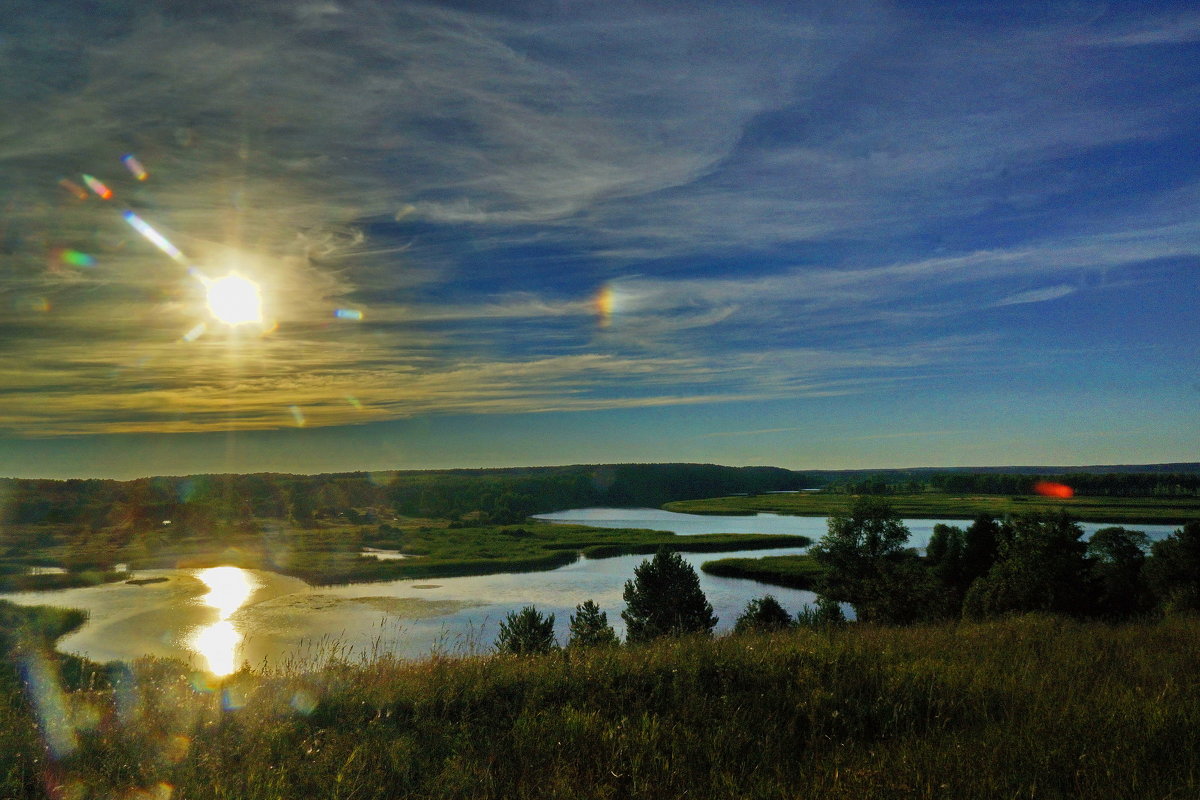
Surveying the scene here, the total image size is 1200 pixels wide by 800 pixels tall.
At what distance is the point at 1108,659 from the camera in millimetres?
6809

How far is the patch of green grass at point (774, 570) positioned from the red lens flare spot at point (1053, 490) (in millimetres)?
87123

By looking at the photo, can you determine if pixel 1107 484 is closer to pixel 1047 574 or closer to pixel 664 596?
pixel 1047 574

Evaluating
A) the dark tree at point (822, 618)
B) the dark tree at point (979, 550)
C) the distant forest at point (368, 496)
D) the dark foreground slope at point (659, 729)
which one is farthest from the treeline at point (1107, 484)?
the dark foreground slope at point (659, 729)

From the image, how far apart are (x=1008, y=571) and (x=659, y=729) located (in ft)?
104

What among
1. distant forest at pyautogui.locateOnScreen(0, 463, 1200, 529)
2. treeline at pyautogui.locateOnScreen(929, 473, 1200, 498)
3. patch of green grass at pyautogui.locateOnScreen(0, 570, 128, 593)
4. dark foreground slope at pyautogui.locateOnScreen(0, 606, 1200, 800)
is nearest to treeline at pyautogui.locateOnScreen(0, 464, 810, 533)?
distant forest at pyautogui.locateOnScreen(0, 463, 1200, 529)

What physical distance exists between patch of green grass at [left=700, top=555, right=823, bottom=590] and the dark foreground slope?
54.5 meters

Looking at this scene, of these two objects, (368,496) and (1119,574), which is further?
(368,496)

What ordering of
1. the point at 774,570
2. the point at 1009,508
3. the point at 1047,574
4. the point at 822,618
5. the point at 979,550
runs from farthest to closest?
1. the point at 1009,508
2. the point at 774,570
3. the point at 979,550
4. the point at 1047,574
5. the point at 822,618

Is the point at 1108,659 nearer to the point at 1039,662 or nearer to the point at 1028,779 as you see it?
the point at 1039,662

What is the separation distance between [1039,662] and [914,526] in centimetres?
10829

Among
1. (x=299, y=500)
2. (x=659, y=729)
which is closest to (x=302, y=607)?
(x=659, y=729)

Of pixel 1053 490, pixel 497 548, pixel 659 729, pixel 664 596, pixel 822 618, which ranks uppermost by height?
pixel 659 729

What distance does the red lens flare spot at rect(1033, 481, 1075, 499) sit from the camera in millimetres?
129125

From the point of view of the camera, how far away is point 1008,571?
30.5 metres
